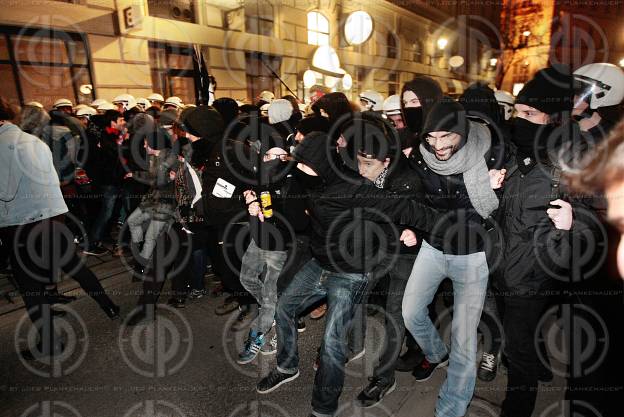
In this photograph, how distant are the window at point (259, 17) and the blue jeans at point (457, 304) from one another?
1371 cm

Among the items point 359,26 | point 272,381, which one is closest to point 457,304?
point 272,381

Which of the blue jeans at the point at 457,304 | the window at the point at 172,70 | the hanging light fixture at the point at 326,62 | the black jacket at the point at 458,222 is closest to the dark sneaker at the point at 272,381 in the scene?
the blue jeans at the point at 457,304

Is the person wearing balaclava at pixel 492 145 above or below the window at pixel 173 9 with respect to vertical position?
below

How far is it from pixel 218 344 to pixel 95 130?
456cm

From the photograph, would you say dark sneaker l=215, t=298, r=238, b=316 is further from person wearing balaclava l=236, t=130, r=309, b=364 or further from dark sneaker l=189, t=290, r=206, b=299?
person wearing balaclava l=236, t=130, r=309, b=364

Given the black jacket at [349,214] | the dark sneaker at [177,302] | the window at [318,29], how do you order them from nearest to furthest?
the black jacket at [349,214] → the dark sneaker at [177,302] → the window at [318,29]

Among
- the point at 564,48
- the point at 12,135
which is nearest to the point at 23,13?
the point at 12,135

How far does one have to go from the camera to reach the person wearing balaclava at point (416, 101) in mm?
3424

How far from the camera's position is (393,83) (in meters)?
23.1

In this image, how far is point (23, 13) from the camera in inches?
354

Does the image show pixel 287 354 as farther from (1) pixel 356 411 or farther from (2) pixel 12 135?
(2) pixel 12 135

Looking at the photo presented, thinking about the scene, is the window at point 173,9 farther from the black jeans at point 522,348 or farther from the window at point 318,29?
the black jeans at point 522,348

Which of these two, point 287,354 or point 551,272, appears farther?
point 287,354

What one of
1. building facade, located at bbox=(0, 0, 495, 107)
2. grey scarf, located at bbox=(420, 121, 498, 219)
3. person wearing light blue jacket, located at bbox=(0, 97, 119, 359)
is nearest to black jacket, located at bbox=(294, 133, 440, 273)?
grey scarf, located at bbox=(420, 121, 498, 219)
